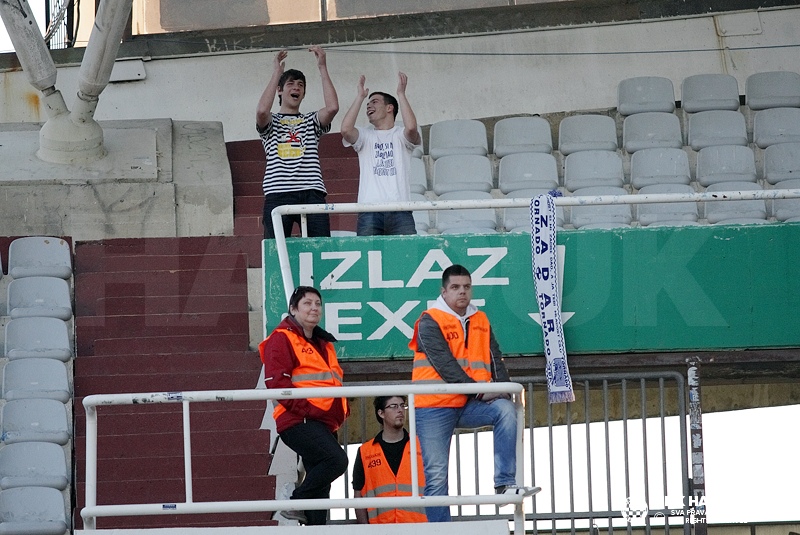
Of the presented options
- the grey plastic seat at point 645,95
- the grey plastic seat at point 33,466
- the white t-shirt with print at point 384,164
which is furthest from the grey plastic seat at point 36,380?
the grey plastic seat at point 645,95

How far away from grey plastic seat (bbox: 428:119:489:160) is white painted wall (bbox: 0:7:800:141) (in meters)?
1.47

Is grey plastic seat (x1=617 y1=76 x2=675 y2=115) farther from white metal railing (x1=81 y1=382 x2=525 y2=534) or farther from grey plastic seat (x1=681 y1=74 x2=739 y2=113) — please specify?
white metal railing (x1=81 y1=382 x2=525 y2=534)

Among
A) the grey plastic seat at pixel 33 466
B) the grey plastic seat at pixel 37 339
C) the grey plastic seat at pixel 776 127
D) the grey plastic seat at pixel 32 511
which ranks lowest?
the grey plastic seat at pixel 32 511

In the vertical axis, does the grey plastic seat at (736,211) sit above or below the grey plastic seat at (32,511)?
above

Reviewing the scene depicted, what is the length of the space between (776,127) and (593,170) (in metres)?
2.11

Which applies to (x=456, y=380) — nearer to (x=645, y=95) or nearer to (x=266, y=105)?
(x=266, y=105)

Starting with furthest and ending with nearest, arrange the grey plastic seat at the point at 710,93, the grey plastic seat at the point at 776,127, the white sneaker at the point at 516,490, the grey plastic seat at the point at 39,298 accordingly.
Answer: the grey plastic seat at the point at 710,93
the grey plastic seat at the point at 776,127
the grey plastic seat at the point at 39,298
the white sneaker at the point at 516,490

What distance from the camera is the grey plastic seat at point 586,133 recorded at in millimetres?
11281

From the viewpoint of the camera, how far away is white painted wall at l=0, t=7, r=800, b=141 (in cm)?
1296

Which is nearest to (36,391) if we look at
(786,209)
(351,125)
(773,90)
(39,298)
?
(39,298)

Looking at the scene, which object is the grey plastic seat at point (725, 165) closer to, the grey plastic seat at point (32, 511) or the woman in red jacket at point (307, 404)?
the woman in red jacket at point (307, 404)

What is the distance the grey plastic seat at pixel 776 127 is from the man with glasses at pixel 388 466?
6.44 meters

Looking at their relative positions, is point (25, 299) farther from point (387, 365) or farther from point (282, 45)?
point (282, 45)

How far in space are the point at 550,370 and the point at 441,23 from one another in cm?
709
